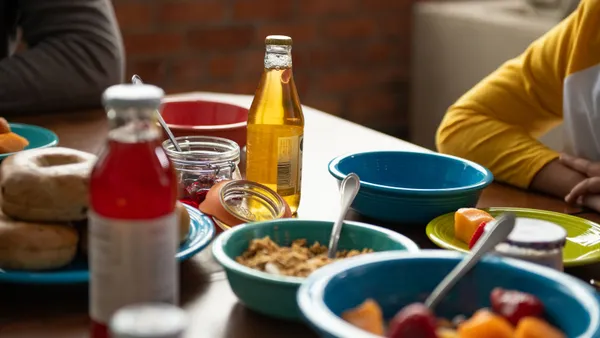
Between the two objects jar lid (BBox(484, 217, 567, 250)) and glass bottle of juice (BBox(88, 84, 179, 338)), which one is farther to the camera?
jar lid (BBox(484, 217, 567, 250))

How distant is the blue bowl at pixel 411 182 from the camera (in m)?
1.12

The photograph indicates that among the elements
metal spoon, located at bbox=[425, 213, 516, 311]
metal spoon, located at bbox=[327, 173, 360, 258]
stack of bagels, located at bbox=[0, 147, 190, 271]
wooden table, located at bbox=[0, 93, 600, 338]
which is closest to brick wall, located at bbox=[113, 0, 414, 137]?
wooden table, located at bbox=[0, 93, 600, 338]

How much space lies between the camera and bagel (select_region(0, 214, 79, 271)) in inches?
34.3

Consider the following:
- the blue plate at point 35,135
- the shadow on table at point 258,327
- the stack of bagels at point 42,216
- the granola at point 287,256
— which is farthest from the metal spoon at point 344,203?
the blue plate at point 35,135

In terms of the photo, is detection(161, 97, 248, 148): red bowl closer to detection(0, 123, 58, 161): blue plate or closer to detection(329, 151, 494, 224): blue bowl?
detection(0, 123, 58, 161): blue plate

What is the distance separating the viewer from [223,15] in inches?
120

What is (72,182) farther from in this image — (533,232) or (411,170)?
(411,170)

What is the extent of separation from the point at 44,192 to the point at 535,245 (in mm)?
466

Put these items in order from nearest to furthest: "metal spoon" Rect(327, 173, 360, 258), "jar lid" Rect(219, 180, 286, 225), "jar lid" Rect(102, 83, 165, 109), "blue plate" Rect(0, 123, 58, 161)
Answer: "jar lid" Rect(102, 83, 165, 109), "metal spoon" Rect(327, 173, 360, 258), "jar lid" Rect(219, 180, 286, 225), "blue plate" Rect(0, 123, 58, 161)

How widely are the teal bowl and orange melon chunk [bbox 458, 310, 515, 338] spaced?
0.17m

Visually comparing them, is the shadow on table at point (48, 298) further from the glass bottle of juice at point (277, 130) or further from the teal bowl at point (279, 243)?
the glass bottle of juice at point (277, 130)

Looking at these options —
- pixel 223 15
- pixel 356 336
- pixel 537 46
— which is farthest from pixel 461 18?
pixel 356 336

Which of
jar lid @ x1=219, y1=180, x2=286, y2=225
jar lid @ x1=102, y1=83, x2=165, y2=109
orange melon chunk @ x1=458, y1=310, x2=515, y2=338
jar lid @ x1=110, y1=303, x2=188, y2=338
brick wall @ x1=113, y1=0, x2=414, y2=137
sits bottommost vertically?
brick wall @ x1=113, y1=0, x2=414, y2=137

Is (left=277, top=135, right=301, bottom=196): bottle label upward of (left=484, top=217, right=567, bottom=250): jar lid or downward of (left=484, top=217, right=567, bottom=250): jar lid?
downward
